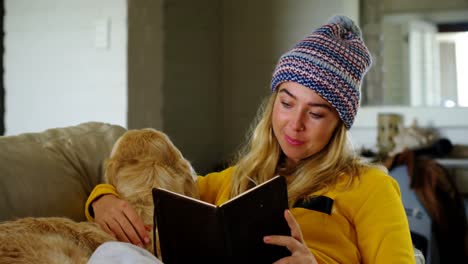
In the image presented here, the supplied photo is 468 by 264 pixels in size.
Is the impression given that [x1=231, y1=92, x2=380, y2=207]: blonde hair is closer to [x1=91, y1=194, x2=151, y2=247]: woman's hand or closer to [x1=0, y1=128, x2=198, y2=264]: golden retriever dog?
[x1=0, y1=128, x2=198, y2=264]: golden retriever dog

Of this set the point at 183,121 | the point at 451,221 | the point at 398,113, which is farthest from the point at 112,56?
the point at 398,113

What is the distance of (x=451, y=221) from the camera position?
7.06 ft

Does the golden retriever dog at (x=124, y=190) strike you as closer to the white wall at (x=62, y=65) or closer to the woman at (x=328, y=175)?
the woman at (x=328, y=175)

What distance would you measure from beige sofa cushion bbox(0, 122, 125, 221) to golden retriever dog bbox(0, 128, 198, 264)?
3.9 inches

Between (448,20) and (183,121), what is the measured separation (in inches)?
65.0

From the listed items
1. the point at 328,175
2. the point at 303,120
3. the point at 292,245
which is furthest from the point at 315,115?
the point at 292,245

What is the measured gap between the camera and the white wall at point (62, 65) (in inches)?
85.5

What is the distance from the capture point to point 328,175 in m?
1.22

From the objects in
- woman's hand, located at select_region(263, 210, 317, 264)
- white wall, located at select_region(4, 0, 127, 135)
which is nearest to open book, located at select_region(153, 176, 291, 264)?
woman's hand, located at select_region(263, 210, 317, 264)

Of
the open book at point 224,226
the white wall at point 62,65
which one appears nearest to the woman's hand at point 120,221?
the open book at point 224,226

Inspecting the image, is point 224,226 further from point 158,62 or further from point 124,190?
point 158,62

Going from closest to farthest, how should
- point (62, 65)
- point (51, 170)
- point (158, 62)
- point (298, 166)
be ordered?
point (51, 170) < point (298, 166) < point (62, 65) < point (158, 62)

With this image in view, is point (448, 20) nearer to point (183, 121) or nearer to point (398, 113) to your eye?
point (398, 113)

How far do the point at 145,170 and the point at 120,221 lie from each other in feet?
0.43
